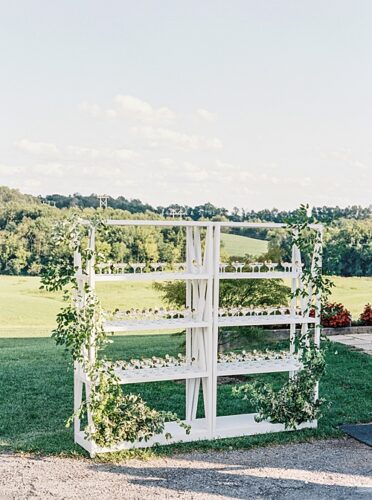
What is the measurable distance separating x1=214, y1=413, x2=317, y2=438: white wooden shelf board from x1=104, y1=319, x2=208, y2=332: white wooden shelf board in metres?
0.88

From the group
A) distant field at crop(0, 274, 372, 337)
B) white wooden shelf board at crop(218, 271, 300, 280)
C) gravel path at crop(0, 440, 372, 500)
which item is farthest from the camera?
distant field at crop(0, 274, 372, 337)

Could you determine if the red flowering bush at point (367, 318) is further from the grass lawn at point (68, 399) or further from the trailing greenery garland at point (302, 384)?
the trailing greenery garland at point (302, 384)

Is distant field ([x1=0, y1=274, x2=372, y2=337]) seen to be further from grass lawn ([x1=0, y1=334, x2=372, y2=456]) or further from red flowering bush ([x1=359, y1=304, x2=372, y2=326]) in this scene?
grass lawn ([x1=0, y1=334, x2=372, y2=456])

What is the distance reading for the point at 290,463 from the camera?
5402 mm

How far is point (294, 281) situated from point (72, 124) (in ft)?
48.8

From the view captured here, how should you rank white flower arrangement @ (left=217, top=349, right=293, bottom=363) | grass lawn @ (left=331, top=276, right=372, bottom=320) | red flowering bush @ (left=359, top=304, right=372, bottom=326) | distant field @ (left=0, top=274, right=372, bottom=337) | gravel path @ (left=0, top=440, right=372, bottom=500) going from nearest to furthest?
1. gravel path @ (left=0, top=440, right=372, bottom=500)
2. white flower arrangement @ (left=217, top=349, right=293, bottom=363)
3. red flowering bush @ (left=359, top=304, right=372, bottom=326)
4. grass lawn @ (left=331, top=276, right=372, bottom=320)
5. distant field @ (left=0, top=274, right=372, bottom=337)

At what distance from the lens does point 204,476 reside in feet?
16.6

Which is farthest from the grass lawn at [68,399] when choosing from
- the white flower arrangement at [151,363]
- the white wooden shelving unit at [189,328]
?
the white flower arrangement at [151,363]

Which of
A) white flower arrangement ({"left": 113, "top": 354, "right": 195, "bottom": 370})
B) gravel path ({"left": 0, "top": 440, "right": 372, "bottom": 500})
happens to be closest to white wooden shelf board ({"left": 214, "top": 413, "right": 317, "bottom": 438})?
gravel path ({"left": 0, "top": 440, "right": 372, "bottom": 500})

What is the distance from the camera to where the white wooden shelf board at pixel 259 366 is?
6.13 m

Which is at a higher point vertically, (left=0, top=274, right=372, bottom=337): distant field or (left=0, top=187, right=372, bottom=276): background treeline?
(left=0, top=187, right=372, bottom=276): background treeline

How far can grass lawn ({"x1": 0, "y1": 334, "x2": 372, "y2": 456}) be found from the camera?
5.80m

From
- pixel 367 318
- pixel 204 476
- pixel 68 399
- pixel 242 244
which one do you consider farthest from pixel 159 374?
pixel 367 318

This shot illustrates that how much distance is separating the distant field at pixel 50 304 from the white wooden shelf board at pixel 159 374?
11.7m
